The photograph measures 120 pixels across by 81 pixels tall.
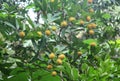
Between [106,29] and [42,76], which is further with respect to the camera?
[106,29]

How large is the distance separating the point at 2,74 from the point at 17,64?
8.0 inches

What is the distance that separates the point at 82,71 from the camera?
220 cm

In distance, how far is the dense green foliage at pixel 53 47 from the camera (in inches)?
80.0

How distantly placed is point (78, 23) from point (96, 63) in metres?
0.43

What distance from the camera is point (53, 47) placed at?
2.11 metres

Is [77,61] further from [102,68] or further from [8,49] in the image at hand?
[8,49]

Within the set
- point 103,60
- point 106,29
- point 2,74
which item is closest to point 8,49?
point 2,74

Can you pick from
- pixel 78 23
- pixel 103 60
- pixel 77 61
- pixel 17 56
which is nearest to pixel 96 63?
pixel 103 60

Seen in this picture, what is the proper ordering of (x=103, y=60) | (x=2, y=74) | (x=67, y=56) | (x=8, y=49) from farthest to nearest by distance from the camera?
(x=103, y=60)
(x=67, y=56)
(x=2, y=74)
(x=8, y=49)

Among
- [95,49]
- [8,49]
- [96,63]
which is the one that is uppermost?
[8,49]

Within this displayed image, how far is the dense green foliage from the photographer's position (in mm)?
2031

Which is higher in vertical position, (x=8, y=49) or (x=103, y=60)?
(x=8, y=49)

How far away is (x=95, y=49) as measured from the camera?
2.35m

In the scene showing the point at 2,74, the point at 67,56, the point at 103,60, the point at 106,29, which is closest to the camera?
the point at 2,74
